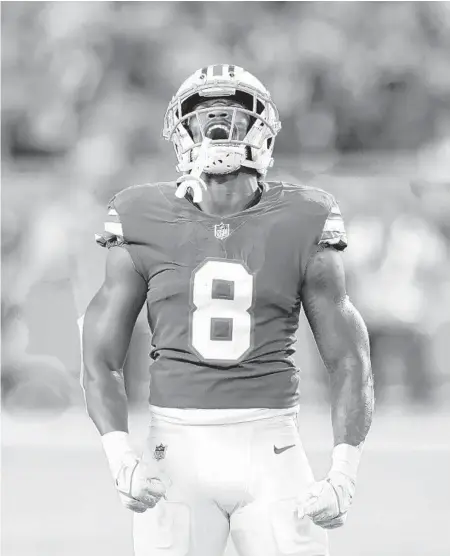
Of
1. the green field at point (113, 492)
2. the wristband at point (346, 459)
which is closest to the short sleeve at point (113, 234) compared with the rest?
the wristband at point (346, 459)

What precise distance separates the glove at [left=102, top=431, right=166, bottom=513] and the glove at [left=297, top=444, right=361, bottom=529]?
205 mm

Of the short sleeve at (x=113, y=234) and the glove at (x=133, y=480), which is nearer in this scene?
the glove at (x=133, y=480)

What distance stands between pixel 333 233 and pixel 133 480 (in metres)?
0.47

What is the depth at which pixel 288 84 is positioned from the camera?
5324 mm

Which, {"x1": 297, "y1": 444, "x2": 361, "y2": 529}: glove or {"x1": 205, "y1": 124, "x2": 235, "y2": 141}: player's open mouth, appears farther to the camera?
{"x1": 205, "y1": 124, "x2": 235, "y2": 141}: player's open mouth

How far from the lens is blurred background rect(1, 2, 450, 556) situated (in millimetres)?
5242

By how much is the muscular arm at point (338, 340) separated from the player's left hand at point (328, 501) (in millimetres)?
74

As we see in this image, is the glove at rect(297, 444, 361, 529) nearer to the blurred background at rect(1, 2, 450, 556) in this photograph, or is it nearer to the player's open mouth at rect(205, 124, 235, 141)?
the player's open mouth at rect(205, 124, 235, 141)

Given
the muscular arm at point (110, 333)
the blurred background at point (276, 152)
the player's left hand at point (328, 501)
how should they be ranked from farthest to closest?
the blurred background at point (276, 152), the muscular arm at point (110, 333), the player's left hand at point (328, 501)

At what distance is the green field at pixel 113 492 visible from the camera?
3.24 metres

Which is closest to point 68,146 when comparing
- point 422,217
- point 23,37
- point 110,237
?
point 23,37

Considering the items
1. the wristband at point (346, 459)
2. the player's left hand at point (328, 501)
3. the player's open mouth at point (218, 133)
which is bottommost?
the player's left hand at point (328, 501)

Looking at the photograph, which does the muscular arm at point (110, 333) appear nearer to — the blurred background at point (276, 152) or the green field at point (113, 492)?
the green field at point (113, 492)

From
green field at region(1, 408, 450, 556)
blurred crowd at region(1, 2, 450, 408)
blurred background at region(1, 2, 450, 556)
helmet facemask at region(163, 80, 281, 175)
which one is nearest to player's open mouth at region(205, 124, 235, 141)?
helmet facemask at region(163, 80, 281, 175)
